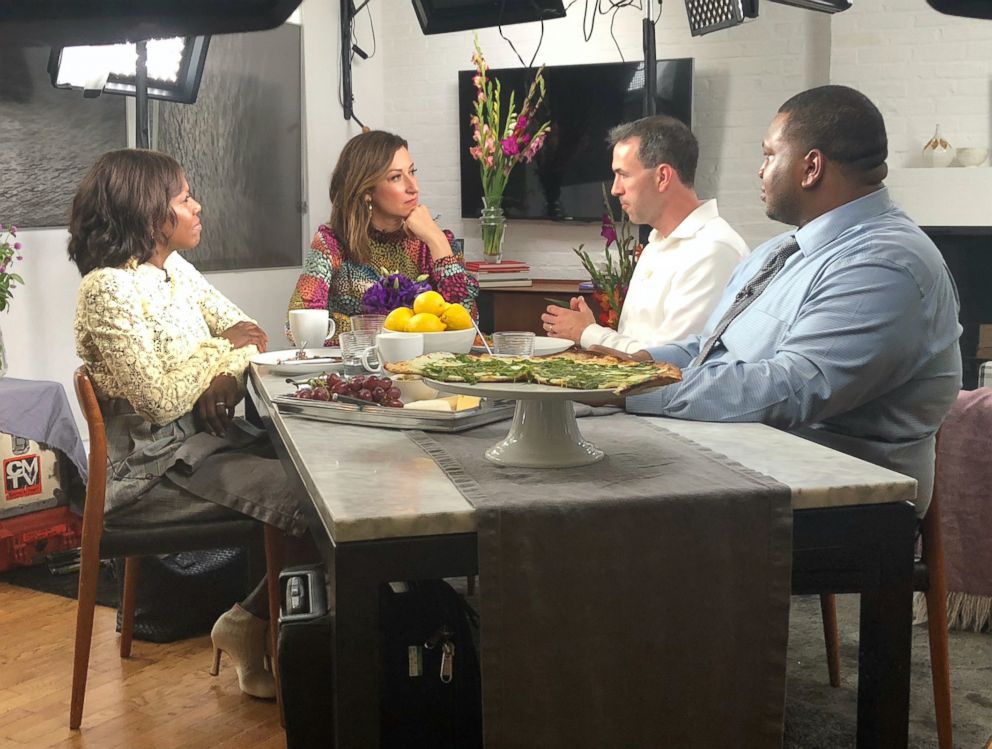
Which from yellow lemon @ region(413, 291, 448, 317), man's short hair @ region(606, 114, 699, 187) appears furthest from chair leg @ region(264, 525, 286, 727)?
man's short hair @ region(606, 114, 699, 187)

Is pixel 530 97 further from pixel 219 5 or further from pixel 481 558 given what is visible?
pixel 219 5

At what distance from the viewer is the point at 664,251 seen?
10.5 feet

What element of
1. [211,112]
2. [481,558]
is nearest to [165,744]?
[481,558]

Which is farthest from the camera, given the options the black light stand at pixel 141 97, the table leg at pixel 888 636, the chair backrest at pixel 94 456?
the black light stand at pixel 141 97

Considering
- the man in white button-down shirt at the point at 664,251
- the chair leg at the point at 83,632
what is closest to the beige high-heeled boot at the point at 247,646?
the chair leg at the point at 83,632

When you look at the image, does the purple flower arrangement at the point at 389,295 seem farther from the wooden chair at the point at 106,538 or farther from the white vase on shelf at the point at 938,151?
the white vase on shelf at the point at 938,151

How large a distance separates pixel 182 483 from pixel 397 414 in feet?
2.28

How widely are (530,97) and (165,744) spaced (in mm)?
4313

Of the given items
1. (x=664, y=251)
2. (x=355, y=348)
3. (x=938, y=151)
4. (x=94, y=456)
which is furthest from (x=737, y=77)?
(x=94, y=456)

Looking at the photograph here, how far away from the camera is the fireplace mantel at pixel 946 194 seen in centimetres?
505

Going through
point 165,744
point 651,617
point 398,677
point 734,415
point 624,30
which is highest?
point 624,30

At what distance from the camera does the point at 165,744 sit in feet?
7.62

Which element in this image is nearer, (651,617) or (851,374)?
(651,617)

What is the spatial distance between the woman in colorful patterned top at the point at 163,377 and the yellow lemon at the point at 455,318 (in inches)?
18.5
